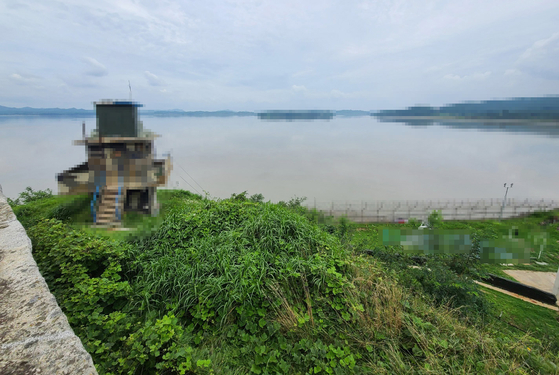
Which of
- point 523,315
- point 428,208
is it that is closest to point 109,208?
point 523,315

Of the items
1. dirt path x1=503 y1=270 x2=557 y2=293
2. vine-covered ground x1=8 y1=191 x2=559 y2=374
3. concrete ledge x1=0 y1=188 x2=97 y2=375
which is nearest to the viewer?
concrete ledge x1=0 y1=188 x2=97 y2=375

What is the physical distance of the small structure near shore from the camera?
646 centimetres

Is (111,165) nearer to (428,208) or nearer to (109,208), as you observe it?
(109,208)

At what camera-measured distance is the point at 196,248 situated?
4246mm

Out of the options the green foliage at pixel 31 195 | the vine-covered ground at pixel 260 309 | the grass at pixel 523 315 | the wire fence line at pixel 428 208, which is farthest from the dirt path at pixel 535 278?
the green foliage at pixel 31 195

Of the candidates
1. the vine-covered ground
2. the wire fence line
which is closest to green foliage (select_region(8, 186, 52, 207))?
the vine-covered ground

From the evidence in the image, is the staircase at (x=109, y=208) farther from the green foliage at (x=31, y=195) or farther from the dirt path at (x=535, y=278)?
the dirt path at (x=535, y=278)

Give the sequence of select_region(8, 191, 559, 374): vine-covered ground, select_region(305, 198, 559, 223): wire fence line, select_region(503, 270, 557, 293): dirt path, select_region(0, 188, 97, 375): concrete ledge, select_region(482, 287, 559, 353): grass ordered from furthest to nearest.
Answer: select_region(305, 198, 559, 223): wire fence line
select_region(503, 270, 557, 293): dirt path
select_region(482, 287, 559, 353): grass
select_region(8, 191, 559, 374): vine-covered ground
select_region(0, 188, 97, 375): concrete ledge

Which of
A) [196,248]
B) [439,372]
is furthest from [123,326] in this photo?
[439,372]

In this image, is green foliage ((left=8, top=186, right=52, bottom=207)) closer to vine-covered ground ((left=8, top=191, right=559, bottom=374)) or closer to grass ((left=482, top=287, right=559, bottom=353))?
vine-covered ground ((left=8, top=191, right=559, bottom=374))

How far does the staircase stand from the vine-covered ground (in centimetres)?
222

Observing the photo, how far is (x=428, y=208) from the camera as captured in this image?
22.5 metres

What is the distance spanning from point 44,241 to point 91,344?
81.7 inches

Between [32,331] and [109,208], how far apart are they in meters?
5.76
